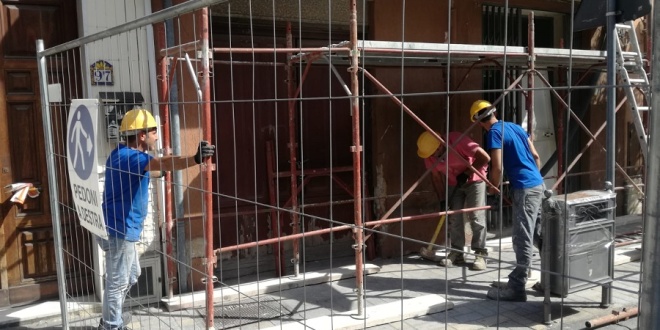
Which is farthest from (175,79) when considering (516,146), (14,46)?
(516,146)

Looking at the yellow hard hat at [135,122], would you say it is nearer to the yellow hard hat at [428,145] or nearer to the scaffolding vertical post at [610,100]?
the yellow hard hat at [428,145]

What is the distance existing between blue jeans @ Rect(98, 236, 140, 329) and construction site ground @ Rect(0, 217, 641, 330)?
32 cm

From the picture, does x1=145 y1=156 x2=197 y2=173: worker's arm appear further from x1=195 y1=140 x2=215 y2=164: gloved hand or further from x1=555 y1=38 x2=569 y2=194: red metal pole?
x1=555 y1=38 x2=569 y2=194: red metal pole

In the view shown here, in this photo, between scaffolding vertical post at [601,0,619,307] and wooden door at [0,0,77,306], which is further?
wooden door at [0,0,77,306]

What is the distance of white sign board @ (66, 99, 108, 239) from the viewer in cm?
344

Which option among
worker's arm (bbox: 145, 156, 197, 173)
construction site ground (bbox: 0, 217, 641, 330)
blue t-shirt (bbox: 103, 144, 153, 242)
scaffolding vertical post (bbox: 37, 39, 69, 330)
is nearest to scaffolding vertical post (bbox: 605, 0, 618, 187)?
construction site ground (bbox: 0, 217, 641, 330)

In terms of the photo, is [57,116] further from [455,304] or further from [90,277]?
[455,304]

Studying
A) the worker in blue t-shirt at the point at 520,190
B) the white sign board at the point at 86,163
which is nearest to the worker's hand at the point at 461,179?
the worker in blue t-shirt at the point at 520,190

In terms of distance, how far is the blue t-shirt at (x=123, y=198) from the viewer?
3842 millimetres

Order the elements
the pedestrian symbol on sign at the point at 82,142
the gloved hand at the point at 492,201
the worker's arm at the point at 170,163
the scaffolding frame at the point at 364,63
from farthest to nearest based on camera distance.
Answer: the gloved hand at the point at 492,201 → the scaffolding frame at the point at 364,63 → the pedestrian symbol on sign at the point at 82,142 → the worker's arm at the point at 170,163

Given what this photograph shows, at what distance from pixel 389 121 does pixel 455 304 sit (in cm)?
247

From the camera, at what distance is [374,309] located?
4.84 meters

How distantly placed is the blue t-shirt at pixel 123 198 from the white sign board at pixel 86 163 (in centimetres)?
20

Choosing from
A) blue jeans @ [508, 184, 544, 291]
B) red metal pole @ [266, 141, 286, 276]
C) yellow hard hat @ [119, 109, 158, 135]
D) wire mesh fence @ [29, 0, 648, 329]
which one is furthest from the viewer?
red metal pole @ [266, 141, 286, 276]
